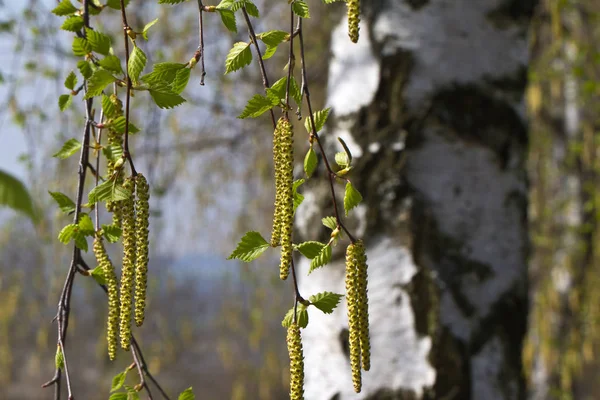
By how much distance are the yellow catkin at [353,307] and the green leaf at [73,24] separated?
349 mm

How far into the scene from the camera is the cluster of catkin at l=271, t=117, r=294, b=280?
0.60 metres

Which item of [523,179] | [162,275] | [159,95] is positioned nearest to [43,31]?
[523,179]

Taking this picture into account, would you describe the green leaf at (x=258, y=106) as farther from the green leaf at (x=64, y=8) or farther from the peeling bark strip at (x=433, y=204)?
the peeling bark strip at (x=433, y=204)

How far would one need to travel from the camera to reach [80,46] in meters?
0.65

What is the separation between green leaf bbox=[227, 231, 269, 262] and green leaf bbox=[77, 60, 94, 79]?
0.76 feet

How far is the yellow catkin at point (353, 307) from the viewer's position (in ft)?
2.11

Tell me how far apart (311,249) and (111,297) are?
Answer: 0.72ft

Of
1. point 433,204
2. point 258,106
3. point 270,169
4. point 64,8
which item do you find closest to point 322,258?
point 258,106

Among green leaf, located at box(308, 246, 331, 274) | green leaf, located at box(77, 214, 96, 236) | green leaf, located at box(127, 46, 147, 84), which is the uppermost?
green leaf, located at box(127, 46, 147, 84)

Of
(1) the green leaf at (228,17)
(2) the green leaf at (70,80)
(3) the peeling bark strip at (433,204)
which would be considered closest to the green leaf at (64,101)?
(2) the green leaf at (70,80)

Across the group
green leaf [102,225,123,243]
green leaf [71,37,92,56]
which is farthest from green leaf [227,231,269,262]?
green leaf [71,37,92,56]

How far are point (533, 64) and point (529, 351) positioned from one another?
1.42m

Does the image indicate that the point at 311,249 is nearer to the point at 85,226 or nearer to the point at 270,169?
the point at 85,226

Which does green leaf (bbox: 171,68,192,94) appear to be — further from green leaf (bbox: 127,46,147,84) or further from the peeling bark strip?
the peeling bark strip
